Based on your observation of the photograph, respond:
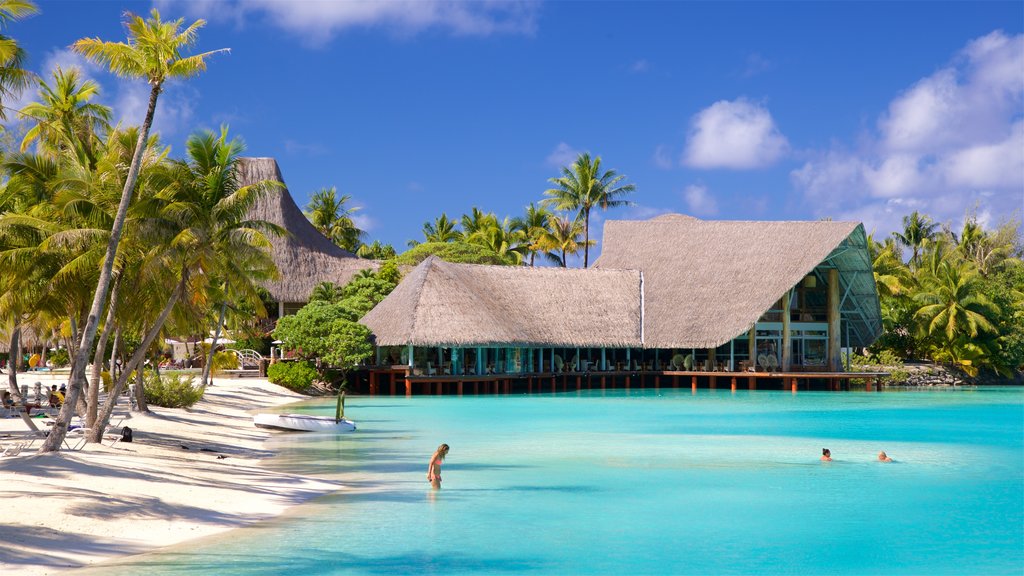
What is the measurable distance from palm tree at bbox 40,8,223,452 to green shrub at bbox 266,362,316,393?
23.9 meters

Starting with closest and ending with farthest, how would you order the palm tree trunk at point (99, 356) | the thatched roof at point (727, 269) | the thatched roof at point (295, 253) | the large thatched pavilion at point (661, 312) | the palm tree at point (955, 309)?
the palm tree trunk at point (99, 356), the large thatched pavilion at point (661, 312), the thatched roof at point (727, 269), the palm tree at point (955, 309), the thatched roof at point (295, 253)

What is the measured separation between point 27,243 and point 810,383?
3621cm

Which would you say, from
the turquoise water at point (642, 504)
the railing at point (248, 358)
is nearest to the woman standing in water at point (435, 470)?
the turquoise water at point (642, 504)

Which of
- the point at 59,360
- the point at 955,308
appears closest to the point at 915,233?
the point at 955,308

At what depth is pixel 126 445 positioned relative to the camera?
17.1 metres

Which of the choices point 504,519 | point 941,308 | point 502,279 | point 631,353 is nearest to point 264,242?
point 504,519

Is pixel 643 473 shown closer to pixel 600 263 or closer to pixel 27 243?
pixel 27 243

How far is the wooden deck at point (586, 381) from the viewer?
40.0 metres

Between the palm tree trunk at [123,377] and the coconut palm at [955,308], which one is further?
the coconut palm at [955,308]

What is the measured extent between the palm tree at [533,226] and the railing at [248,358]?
841 inches

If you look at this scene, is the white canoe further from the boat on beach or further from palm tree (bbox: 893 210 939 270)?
palm tree (bbox: 893 210 939 270)

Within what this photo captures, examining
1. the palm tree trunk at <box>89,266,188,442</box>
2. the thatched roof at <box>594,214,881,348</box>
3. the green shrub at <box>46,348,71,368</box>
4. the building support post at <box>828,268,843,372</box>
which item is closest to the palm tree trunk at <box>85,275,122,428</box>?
the palm tree trunk at <box>89,266,188,442</box>

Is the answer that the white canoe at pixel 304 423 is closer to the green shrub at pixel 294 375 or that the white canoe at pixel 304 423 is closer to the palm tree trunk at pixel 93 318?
the palm tree trunk at pixel 93 318

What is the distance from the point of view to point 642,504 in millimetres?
14391
